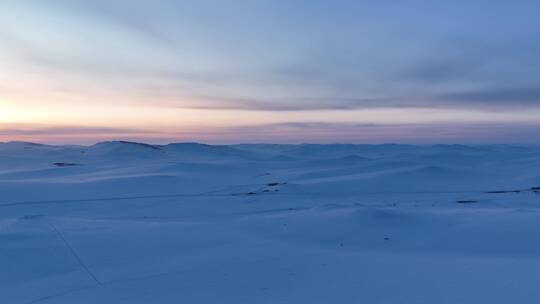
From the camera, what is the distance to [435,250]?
825 centimetres

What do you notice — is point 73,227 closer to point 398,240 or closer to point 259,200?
point 398,240

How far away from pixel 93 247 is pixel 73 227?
214cm

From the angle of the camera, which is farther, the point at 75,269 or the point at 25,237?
the point at 25,237

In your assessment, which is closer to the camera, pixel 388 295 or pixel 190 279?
pixel 388 295

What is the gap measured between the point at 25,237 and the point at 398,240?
22.4ft

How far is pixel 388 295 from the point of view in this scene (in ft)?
18.6

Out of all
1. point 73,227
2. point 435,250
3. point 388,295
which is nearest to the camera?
point 388,295

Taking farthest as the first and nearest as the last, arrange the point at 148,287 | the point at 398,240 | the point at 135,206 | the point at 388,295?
the point at 135,206, the point at 398,240, the point at 148,287, the point at 388,295

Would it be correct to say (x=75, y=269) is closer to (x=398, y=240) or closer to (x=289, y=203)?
(x=398, y=240)

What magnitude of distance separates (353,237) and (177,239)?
329cm

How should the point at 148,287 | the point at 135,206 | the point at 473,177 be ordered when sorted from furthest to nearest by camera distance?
the point at 473,177, the point at 135,206, the point at 148,287

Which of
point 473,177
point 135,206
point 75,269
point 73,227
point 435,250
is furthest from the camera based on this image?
point 473,177

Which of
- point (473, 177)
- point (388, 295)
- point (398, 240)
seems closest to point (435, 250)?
point (398, 240)

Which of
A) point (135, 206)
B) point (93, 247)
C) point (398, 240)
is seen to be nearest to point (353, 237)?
point (398, 240)
